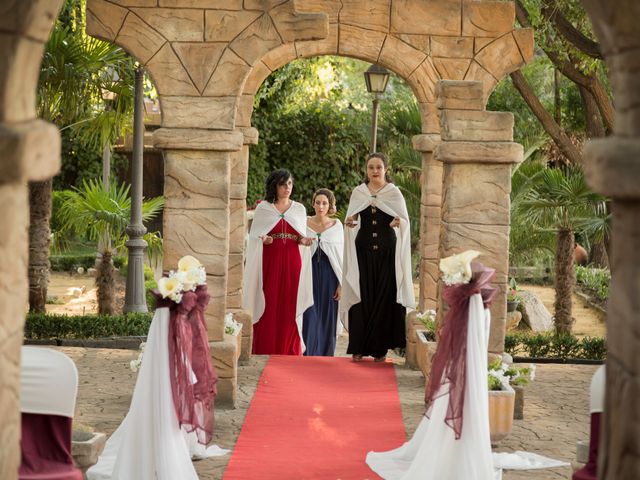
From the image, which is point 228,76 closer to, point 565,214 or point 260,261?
point 260,261

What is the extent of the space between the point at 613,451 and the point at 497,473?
362 cm

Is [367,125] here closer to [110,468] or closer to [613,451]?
[110,468]

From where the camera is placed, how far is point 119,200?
15.5 meters

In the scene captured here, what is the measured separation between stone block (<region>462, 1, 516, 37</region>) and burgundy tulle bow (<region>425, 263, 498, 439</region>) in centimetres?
393

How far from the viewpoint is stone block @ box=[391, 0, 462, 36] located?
1127 centimetres

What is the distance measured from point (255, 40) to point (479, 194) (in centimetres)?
221

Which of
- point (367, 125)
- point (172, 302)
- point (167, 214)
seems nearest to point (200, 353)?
point (172, 302)

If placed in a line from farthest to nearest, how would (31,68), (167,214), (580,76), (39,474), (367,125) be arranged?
1. (367,125)
2. (580,76)
3. (167,214)
4. (39,474)
5. (31,68)

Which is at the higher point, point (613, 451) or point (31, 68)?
point (31, 68)

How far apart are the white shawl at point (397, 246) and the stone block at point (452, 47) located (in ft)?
4.70

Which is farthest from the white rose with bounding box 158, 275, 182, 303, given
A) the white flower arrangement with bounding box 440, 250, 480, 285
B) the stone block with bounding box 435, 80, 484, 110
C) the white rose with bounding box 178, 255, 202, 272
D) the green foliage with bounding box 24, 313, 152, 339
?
the green foliage with bounding box 24, 313, 152, 339

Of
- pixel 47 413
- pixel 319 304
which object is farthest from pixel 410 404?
pixel 47 413

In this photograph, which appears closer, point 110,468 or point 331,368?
point 110,468

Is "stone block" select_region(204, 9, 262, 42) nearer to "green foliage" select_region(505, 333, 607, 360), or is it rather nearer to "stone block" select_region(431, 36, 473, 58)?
"stone block" select_region(431, 36, 473, 58)
